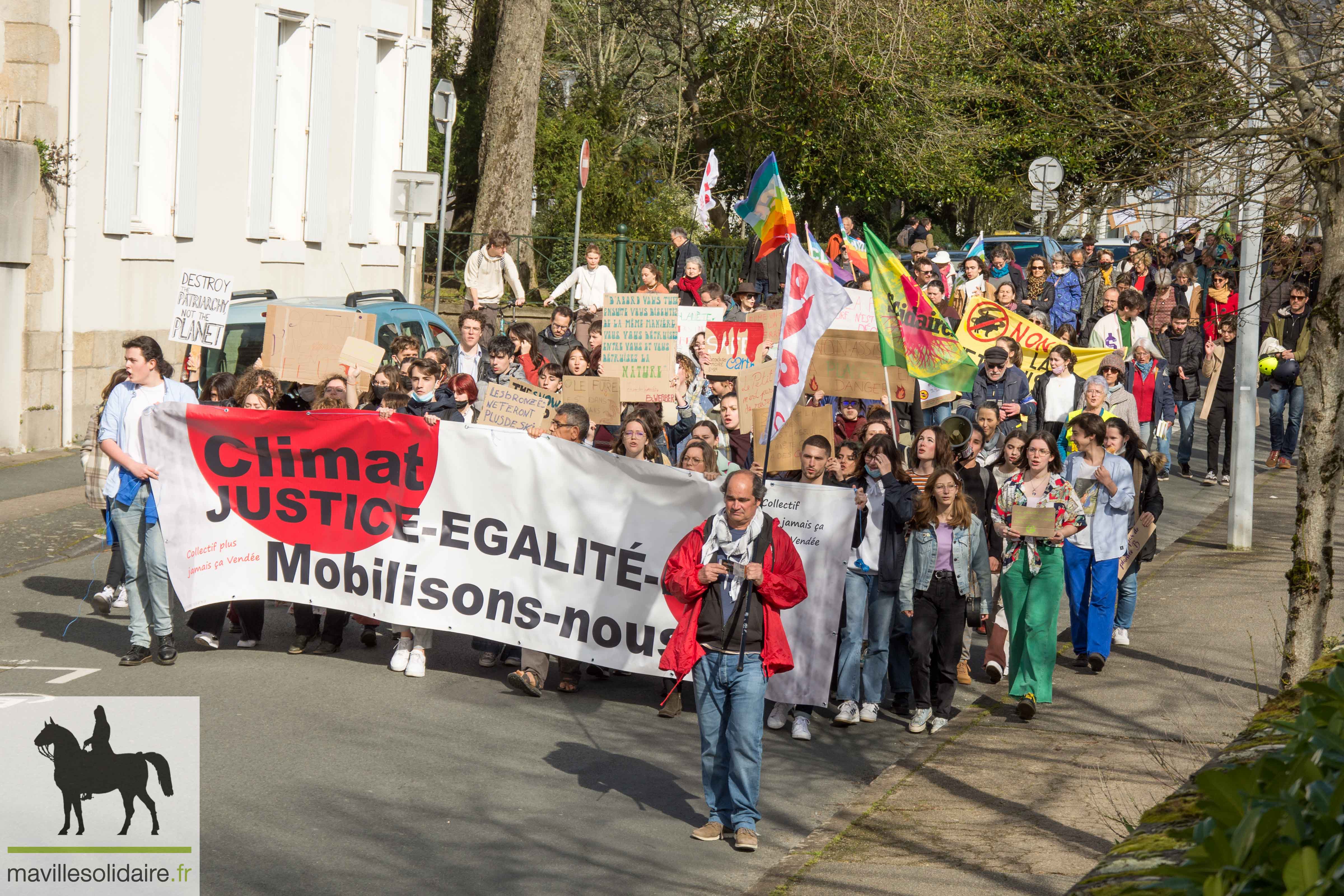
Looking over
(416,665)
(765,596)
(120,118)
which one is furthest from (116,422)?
(120,118)

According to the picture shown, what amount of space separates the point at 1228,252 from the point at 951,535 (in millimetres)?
13240

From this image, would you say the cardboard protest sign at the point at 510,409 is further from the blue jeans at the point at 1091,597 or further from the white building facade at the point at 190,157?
the white building facade at the point at 190,157

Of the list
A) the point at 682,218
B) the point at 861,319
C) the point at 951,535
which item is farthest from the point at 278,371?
the point at 682,218

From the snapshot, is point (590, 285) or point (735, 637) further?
point (590, 285)

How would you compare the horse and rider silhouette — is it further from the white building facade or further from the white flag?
the white flag

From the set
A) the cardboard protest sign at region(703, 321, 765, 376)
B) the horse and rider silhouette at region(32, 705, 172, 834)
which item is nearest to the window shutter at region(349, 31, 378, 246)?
the cardboard protest sign at region(703, 321, 765, 376)

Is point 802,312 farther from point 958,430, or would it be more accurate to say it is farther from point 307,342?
point 307,342

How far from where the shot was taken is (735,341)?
14.4 meters

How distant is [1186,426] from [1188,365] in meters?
0.80

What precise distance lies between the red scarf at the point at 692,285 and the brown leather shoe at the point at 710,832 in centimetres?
1196

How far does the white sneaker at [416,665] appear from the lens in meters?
9.62

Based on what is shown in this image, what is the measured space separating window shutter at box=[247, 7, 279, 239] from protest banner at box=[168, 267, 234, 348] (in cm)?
794

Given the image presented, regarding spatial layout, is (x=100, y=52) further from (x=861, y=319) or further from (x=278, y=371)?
(x=861, y=319)

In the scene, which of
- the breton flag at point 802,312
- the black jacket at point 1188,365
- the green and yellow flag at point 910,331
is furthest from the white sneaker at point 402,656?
the black jacket at point 1188,365
